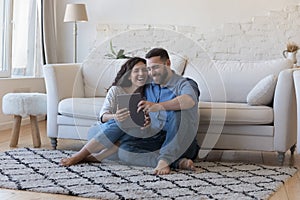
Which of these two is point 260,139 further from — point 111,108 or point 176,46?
point 176,46

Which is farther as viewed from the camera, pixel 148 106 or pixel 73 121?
pixel 73 121

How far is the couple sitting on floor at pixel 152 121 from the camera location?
2920 mm

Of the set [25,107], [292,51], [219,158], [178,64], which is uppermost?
[292,51]

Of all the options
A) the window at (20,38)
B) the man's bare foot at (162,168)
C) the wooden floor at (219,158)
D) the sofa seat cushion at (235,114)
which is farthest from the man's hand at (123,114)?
the window at (20,38)

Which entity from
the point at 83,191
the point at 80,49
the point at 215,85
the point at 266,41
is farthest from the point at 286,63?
the point at 80,49

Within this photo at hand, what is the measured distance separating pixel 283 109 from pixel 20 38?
10.3ft

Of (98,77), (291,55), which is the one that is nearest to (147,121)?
(98,77)

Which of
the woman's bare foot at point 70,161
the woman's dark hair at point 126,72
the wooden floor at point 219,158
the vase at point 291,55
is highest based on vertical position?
the vase at point 291,55

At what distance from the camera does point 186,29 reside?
5258mm

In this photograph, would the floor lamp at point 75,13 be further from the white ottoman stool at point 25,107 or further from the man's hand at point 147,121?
the man's hand at point 147,121

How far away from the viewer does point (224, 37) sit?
5.09m

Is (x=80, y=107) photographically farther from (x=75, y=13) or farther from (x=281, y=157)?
(x=75, y=13)

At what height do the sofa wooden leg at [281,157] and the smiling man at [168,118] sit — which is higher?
the smiling man at [168,118]

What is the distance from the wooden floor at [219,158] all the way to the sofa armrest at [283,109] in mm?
242
